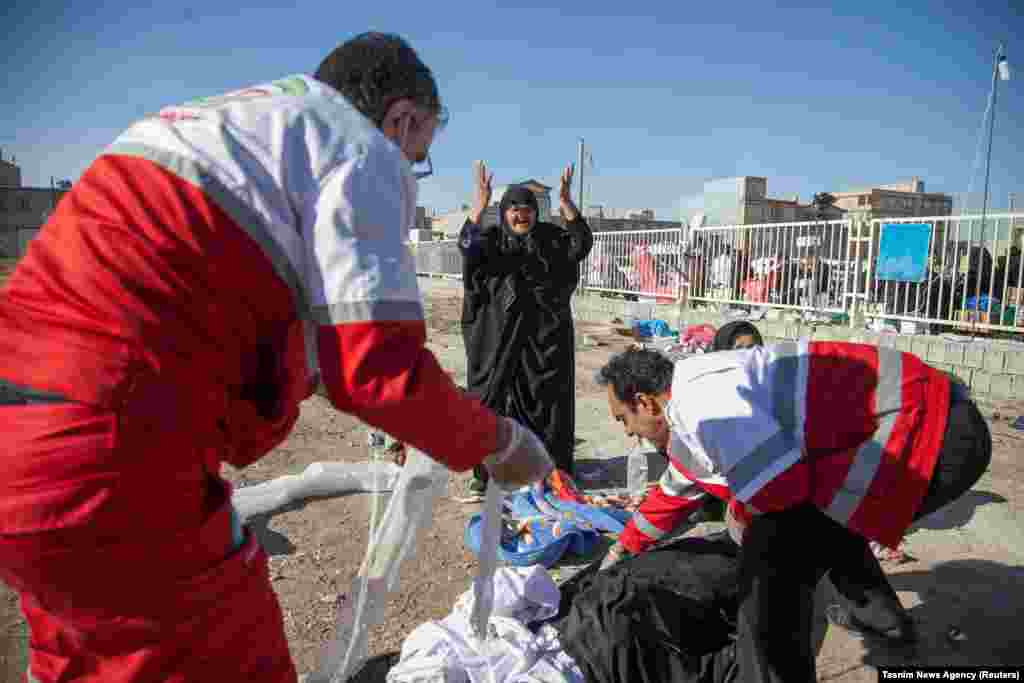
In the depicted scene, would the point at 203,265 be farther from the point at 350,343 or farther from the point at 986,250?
the point at 986,250

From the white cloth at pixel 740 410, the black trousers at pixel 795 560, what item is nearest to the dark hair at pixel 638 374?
the white cloth at pixel 740 410

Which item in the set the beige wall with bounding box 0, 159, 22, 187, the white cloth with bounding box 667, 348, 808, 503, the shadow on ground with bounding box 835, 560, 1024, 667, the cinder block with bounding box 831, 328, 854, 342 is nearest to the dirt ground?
the shadow on ground with bounding box 835, 560, 1024, 667

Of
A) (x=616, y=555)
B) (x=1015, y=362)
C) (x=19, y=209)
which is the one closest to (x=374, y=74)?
(x=616, y=555)

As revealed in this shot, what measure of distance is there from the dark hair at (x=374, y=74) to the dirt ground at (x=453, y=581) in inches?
63.9

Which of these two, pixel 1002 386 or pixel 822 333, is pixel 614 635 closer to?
pixel 1002 386

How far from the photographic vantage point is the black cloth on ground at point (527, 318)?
427cm

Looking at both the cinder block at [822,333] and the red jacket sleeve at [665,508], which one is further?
the cinder block at [822,333]

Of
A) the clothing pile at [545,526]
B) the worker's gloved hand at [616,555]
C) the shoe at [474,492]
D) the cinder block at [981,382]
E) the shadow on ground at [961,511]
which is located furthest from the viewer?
the cinder block at [981,382]

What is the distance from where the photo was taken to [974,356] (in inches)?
274

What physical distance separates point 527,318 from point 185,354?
3448mm

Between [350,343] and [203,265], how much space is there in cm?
23

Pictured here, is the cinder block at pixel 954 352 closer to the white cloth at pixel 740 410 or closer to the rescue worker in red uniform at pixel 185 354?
the white cloth at pixel 740 410

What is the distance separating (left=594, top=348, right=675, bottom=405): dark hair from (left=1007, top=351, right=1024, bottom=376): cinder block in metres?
6.16

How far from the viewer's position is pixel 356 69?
114 cm
